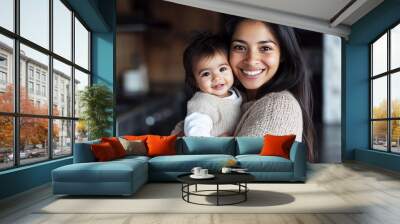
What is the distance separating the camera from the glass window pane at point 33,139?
17.9ft

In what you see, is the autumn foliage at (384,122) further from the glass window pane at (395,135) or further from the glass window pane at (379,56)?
the glass window pane at (379,56)

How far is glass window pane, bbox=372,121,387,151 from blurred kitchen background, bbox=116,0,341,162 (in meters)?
1.13

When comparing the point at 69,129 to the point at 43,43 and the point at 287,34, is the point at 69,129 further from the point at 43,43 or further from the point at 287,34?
the point at 287,34

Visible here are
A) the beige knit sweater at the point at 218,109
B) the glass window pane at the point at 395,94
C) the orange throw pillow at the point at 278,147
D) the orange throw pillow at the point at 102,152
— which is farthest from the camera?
the beige knit sweater at the point at 218,109

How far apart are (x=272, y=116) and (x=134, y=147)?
11.3ft

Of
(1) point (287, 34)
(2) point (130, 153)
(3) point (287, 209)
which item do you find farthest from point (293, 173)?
(1) point (287, 34)

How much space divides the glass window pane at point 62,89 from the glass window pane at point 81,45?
68 cm

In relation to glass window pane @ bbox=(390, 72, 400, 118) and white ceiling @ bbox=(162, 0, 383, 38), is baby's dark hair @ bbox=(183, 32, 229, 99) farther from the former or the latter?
glass window pane @ bbox=(390, 72, 400, 118)

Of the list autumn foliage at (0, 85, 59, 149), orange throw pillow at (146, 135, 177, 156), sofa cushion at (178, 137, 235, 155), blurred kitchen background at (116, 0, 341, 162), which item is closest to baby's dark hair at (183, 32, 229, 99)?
blurred kitchen background at (116, 0, 341, 162)

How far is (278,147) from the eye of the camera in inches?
251

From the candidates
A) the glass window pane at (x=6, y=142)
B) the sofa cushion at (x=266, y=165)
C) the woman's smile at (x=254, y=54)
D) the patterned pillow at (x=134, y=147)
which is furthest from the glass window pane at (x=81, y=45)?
the sofa cushion at (x=266, y=165)

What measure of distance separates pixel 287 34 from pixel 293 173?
159 inches

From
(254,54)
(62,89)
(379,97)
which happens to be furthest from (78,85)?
(379,97)

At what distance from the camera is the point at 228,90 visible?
29.0 ft
